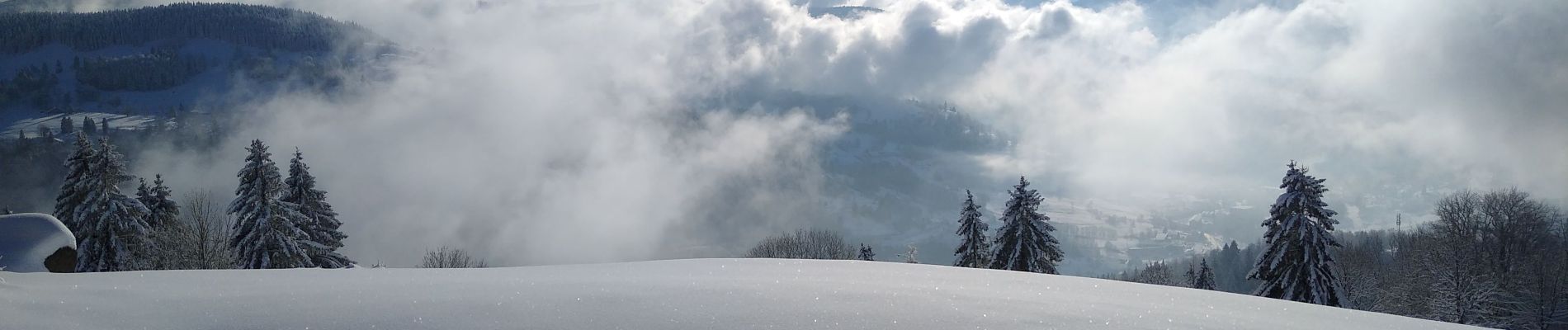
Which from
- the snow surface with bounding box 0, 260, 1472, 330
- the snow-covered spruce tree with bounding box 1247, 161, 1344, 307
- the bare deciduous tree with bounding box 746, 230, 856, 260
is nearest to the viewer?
the snow surface with bounding box 0, 260, 1472, 330

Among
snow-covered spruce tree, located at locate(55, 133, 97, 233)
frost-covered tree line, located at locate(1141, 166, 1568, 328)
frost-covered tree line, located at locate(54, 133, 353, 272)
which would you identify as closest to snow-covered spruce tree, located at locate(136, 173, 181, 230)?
frost-covered tree line, located at locate(54, 133, 353, 272)

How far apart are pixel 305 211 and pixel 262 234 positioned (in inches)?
99.0

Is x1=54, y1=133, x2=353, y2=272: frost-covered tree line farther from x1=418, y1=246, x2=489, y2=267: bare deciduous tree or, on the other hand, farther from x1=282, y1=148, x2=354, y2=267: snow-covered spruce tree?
x1=418, y1=246, x2=489, y2=267: bare deciduous tree

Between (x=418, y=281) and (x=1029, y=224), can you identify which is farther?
(x=1029, y=224)

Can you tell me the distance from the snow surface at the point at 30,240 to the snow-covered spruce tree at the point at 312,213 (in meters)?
20.7

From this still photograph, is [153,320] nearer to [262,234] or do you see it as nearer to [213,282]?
[213,282]

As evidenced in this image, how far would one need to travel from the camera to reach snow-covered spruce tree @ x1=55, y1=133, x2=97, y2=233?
2956 centimetres

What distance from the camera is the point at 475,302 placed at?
4418mm

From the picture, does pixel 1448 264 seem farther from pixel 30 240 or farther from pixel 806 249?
pixel 30 240

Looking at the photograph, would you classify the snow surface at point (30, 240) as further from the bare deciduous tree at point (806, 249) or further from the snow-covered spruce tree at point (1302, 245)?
the bare deciduous tree at point (806, 249)

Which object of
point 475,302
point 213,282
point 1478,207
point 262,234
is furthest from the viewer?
point 1478,207

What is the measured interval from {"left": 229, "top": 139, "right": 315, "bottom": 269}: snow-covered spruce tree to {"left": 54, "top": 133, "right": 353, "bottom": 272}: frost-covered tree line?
0.10 ft

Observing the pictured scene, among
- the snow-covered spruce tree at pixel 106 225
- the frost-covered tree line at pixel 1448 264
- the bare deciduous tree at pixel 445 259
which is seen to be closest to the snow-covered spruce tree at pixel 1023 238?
the frost-covered tree line at pixel 1448 264

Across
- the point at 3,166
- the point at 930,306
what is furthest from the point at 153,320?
the point at 3,166
